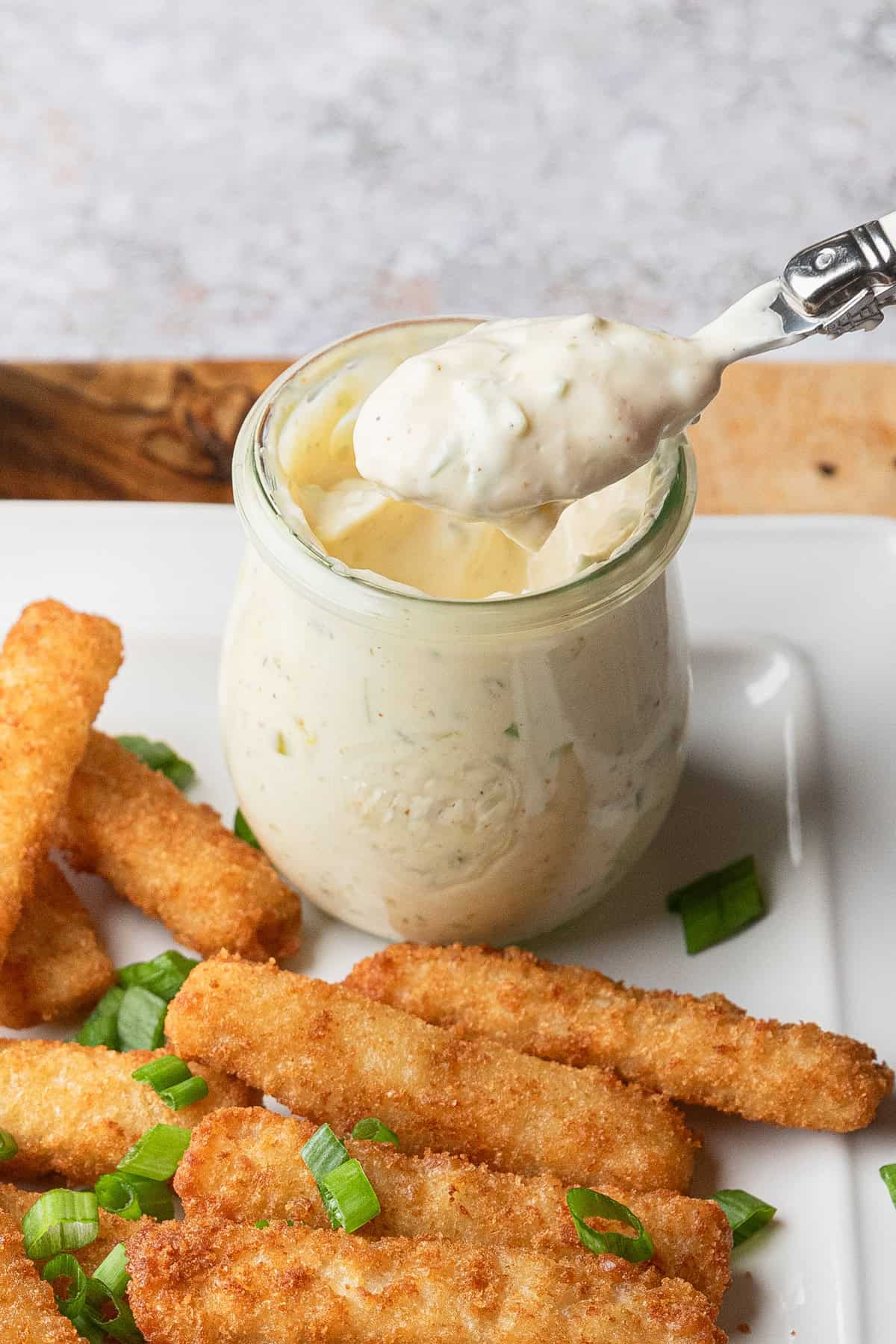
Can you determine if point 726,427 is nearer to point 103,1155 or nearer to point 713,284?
point 103,1155

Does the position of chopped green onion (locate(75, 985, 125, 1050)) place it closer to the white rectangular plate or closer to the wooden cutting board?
the white rectangular plate

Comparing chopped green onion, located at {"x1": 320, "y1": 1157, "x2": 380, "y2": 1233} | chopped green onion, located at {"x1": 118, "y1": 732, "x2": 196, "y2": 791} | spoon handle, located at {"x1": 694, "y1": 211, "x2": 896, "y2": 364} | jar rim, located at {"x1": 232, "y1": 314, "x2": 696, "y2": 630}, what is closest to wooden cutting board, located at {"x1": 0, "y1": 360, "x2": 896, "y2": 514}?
chopped green onion, located at {"x1": 118, "y1": 732, "x2": 196, "y2": 791}

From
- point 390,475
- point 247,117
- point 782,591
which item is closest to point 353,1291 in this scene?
point 390,475

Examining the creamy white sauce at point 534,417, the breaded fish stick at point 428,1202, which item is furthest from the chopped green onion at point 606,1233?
the creamy white sauce at point 534,417

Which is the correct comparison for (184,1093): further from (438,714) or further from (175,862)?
(438,714)

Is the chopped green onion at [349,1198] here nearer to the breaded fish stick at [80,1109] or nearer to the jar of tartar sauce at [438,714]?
the breaded fish stick at [80,1109]

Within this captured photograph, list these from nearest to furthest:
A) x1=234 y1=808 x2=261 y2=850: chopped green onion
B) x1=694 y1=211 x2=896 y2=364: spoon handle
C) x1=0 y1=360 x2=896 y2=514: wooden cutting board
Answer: x1=694 y1=211 x2=896 y2=364: spoon handle → x1=234 y1=808 x2=261 y2=850: chopped green onion → x1=0 y1=360 x2=896 y2=514: wooden cutting board
